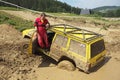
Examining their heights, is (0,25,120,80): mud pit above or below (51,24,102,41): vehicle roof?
below

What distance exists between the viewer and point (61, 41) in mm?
11320

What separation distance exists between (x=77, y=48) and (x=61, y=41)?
95 centimetres

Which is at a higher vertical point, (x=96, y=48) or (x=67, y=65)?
(x=96, y=48)

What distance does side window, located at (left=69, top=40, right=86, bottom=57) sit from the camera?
34.7 feet

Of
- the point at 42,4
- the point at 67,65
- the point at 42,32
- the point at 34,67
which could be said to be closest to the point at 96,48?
the point at 67,65

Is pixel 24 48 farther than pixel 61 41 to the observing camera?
Yes

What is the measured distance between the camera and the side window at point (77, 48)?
10586 millimetres

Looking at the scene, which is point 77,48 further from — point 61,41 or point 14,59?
point 14,59

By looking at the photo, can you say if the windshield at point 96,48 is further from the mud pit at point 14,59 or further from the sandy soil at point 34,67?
the mud pit at point 14,59

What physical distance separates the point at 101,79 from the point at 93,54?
1170 millimetres

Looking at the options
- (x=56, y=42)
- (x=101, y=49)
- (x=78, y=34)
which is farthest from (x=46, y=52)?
(x=101, y=49)

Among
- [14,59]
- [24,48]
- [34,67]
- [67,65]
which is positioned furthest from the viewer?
[24,48]

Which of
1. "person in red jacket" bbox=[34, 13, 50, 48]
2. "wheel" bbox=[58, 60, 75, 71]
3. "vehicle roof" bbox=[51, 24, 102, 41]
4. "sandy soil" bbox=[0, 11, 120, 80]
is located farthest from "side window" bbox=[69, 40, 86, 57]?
"person in red jacket" bbox=[34, 13, 50, 48]

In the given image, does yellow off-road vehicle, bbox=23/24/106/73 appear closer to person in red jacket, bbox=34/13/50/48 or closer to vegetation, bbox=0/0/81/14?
person in red jacket, bbox=34/13/50/48
